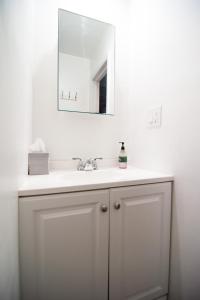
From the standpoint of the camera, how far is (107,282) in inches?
32.8

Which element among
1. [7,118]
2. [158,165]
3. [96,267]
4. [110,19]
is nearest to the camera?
[7,118]

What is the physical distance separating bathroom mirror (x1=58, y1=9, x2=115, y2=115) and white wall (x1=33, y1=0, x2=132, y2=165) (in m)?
0.05

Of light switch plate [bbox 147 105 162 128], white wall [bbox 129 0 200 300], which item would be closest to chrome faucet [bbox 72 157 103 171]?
white wall [bbox 129 0 200 300]

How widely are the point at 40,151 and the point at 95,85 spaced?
680 millimetres

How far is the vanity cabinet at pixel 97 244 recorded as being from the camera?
69 centimetres

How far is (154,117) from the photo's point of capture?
113 centimetres

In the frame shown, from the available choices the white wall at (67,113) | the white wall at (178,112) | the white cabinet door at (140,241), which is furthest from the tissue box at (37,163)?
the white wall at (178,112)

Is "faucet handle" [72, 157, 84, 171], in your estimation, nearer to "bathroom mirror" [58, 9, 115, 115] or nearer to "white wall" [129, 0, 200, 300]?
"bathroom mirror" [58, 9, 115, 115]

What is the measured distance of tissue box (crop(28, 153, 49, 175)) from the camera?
1.01 m

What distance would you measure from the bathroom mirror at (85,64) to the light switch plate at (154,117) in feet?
1.11

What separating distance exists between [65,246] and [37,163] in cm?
51

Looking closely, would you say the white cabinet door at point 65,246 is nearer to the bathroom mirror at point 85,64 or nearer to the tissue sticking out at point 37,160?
the tissue sticking out at point 37,160

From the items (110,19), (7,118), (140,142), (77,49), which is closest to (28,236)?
(7,118)

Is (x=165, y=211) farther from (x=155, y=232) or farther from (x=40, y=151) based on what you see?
(x=40, y=151)
